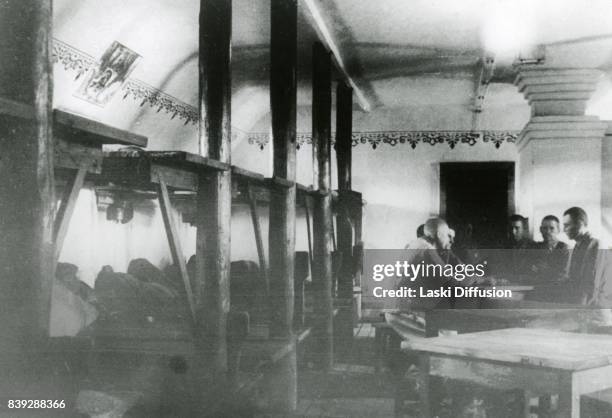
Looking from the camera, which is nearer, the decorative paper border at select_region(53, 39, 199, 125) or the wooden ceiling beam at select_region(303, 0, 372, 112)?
the decorative paper border at select_region(53, 39, 199, 125)

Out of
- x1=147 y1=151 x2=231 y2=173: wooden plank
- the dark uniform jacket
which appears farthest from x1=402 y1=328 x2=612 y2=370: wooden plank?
the dark uniform jacket

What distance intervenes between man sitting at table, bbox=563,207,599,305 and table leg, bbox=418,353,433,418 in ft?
9.40

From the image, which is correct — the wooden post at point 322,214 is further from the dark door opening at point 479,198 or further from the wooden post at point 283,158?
the dark door opening at point 479,198

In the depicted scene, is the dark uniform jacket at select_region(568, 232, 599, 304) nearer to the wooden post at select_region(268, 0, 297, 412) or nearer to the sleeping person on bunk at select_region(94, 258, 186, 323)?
the wooden post at select_region(268, 0, 297, 412)

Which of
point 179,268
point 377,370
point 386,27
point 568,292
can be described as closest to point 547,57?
point 386,27

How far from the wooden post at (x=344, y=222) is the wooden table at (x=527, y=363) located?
4.10m

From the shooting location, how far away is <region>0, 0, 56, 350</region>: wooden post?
5.66 feet

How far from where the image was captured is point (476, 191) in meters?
11.3

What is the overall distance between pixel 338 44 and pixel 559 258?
136 inches

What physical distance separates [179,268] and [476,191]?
8812 millimetres

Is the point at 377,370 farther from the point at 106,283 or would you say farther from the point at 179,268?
the point at 179,268

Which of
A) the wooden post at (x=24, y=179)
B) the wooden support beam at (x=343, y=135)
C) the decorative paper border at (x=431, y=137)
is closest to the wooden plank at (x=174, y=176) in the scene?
the wooden post at (x=24, y=179)

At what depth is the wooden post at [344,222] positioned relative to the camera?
7270mm

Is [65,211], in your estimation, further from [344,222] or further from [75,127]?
[344,222]
